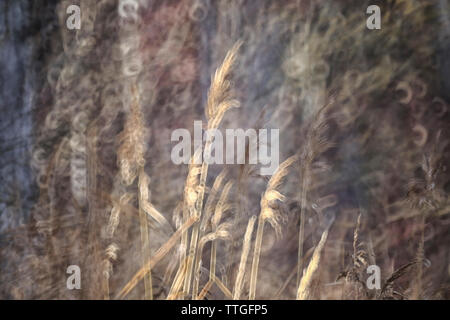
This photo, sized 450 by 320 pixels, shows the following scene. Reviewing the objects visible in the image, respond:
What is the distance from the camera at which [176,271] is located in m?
1.88

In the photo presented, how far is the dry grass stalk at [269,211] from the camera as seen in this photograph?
1.82 m

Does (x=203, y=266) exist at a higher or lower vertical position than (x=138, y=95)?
lower

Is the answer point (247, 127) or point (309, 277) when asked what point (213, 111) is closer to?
point (247, 127)

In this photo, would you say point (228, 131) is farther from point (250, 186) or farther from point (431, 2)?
point (431, 2)

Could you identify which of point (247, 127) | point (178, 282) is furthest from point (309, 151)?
point (178, 282)

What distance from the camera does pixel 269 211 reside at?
1.82m

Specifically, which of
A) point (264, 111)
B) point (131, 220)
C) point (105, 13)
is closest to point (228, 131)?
point (264, 111)

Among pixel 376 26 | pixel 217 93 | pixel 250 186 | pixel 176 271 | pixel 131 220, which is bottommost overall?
pixel 176 271

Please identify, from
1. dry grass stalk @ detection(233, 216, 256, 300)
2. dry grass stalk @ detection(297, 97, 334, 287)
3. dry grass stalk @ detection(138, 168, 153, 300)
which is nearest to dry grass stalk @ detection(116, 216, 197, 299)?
dry grass stalk @ detection(138, 168, 153, 300)

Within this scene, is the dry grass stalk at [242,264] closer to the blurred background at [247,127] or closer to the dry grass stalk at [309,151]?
the blurred background at [247,127]

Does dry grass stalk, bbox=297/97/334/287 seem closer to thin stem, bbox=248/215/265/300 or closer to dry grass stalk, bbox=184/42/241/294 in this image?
thin stem, bbox=248/215/265/300

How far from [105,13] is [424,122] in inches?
52.1

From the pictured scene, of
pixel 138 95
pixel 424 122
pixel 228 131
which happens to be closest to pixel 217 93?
pixel 228 131

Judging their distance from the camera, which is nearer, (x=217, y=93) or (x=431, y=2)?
(x=217, y=93)
